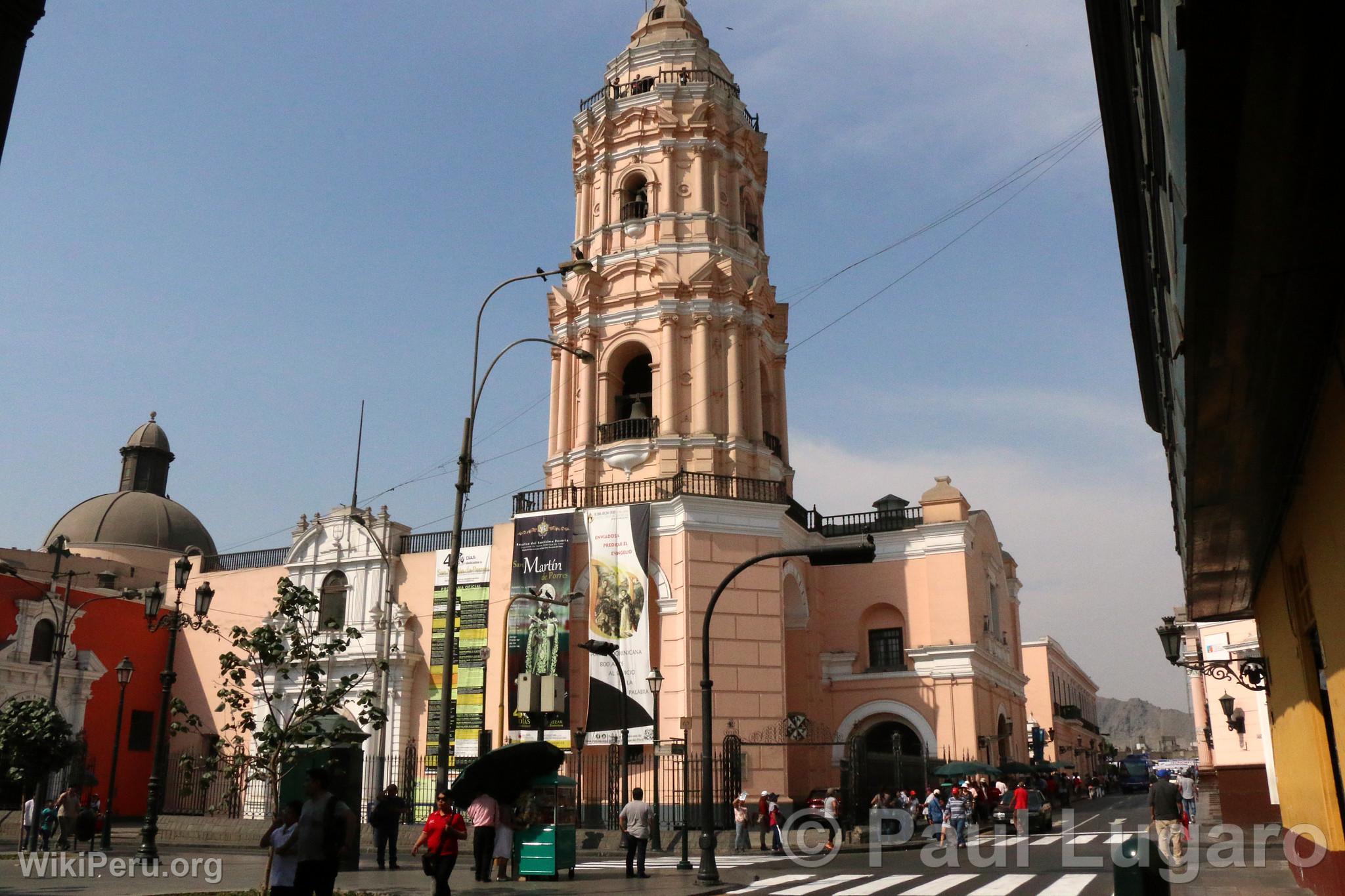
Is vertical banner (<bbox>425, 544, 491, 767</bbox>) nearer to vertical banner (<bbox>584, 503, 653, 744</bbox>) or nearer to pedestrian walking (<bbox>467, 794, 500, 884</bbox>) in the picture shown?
vertical banner (<bbox>584, 503, 653, 744</bbox>)

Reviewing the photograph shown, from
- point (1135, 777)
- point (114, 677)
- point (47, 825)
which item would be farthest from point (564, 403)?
point (1135, 777)

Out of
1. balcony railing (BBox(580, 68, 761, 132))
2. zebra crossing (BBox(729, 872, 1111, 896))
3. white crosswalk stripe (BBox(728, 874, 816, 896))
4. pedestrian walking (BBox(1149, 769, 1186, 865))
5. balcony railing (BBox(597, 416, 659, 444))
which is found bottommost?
white crosswalk stripe (BBox(728, 874, 816, 896))

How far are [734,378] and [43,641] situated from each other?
2314 centimetres

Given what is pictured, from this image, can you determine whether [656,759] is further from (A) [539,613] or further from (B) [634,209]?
(B) [634,209]

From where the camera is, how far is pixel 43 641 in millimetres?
35406

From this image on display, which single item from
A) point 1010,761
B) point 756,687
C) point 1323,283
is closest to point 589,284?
point 756,687

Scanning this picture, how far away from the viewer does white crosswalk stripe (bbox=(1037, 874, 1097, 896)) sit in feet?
45.8

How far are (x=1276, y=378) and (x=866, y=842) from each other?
19384mm

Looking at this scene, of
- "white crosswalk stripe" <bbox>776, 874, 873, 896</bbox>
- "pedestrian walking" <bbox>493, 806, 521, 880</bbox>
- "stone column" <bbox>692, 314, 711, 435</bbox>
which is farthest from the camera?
"stone column" <bbox>692, 314, 711, 435</bbox>

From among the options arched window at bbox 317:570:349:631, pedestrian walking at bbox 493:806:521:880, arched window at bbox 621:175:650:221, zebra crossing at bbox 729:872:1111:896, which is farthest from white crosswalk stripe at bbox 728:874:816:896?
arched window at bbox 621:175:650:221

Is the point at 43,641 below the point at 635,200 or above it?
below

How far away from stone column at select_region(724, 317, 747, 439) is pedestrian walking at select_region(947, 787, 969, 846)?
456 inches

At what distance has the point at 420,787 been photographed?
31.5 meters

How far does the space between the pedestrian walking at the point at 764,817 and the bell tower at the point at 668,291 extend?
29.4 ft
